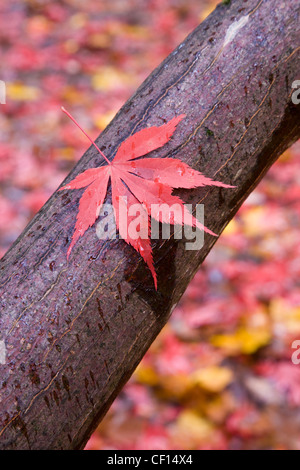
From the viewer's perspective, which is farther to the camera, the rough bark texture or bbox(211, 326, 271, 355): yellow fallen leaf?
bbox(211, 326, 271, 355): yellow fallen leaf

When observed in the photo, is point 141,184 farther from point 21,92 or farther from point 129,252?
point 21,92

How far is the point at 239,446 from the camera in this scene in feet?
5.84

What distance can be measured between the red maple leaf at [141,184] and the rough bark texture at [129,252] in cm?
2

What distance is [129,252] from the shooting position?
0.83 m

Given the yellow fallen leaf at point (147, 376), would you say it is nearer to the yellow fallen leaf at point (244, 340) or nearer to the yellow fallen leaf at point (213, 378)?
the yellow fallen leaf at point (213, 378)

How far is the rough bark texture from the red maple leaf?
2 cm

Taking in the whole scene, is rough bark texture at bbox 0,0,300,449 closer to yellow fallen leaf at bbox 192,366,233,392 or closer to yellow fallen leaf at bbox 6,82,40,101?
yellow fallen leaf at bbox 192,366,233,392

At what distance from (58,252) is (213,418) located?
4.33 feet

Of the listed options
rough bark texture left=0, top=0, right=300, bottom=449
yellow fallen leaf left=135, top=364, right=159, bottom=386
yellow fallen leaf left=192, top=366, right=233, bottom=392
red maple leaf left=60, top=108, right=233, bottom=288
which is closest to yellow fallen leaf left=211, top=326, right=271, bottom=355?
yellow fallen leaf left=192, top=366, right=233, bottom=392

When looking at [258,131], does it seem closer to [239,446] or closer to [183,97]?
[183,97]

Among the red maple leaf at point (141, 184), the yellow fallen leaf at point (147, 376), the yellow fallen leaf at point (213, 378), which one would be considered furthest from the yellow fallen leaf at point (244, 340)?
the red maple leaf at point (141, 184)

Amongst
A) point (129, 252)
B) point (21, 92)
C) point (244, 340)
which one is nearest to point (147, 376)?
point (244, 340)

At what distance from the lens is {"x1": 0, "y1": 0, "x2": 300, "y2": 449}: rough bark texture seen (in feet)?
2.67

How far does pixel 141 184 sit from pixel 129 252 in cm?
13
